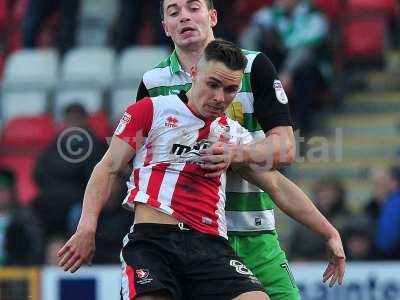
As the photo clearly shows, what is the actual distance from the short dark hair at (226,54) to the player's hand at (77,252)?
966mm

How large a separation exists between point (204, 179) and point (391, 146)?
283 inches

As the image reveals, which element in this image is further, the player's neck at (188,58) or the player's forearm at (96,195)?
the player's neck at (188,58)

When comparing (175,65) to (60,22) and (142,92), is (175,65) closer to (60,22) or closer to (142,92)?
(142,92)

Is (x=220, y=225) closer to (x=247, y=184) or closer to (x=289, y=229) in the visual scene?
(x=247, y=184)

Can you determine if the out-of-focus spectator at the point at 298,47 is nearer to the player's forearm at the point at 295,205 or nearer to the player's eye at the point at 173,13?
the player's eye at the point at 173,13

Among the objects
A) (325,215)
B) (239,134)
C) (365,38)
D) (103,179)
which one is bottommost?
(103,179)

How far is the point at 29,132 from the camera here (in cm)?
1363

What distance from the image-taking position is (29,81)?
47.4 feet

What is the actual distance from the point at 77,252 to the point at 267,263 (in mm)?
1153

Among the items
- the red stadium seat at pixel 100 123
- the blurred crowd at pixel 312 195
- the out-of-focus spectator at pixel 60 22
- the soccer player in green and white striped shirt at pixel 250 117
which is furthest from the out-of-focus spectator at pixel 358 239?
the out-of-focus spectator at pixel 60 22

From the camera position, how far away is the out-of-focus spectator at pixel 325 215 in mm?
11078

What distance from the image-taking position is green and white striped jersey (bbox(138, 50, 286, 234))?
652cm

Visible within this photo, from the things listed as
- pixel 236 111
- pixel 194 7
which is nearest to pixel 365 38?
pixel 194 7

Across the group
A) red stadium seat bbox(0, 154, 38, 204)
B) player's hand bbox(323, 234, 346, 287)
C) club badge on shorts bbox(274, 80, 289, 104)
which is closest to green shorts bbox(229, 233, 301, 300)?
player's hand bbox(323, 234, 346, 287)
